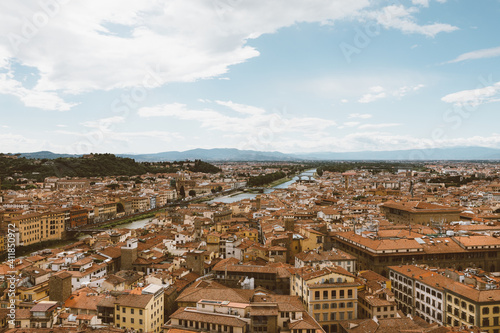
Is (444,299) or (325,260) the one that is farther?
(325,260)

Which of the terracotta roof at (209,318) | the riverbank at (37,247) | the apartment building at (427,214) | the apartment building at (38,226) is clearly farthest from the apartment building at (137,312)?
the apartment building at (427,214)

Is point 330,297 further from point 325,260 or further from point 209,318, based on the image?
point 209,318

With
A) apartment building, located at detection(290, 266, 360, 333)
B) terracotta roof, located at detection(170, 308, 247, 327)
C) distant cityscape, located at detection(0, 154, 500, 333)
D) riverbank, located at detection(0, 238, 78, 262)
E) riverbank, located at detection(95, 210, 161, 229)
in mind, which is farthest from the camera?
riverbank, located at detection(95, 210, 161, 229)

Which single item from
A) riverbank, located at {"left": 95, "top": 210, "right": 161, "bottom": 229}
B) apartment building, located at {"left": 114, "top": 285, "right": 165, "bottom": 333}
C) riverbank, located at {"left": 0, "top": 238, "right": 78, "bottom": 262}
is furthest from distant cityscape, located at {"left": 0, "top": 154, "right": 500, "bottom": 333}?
riverbank, located at {"left": 95, "top": 210, "right": 161, "bottom": 229}

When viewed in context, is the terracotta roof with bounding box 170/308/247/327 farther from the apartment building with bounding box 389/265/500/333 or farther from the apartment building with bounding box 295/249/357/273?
the apartment building with bounding box 389/265/500/333

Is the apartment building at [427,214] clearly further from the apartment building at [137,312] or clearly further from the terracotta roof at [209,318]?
the apartment building at [137,312]

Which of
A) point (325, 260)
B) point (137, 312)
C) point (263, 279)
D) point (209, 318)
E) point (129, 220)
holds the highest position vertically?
point (325, 260)

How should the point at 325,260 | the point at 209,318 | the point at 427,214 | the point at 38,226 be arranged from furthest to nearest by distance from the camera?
the point at 427,214
the point at 38,226
the point at 325,260
the point at 209,318

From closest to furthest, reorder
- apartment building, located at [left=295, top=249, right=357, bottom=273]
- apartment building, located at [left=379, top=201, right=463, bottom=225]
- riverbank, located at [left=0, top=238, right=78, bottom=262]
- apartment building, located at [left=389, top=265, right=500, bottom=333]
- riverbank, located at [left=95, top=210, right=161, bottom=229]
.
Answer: apartment building, located at [left=389, top=265, right=500, bottom=333] < apartment building, located at [left=295, top=249, right=357, bottom=273] < riverbank, located at [left=0, top=238, right=78, bottom=262] < apartment building, located at [left=379, top=201, right=463, bottom=225] < riverbank, located at [left=95, top=210, right=161, bottom=229]

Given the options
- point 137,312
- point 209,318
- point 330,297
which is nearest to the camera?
point 209,318

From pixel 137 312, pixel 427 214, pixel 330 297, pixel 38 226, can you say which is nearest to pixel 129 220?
pixel 38 226

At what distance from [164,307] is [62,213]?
25279 mm

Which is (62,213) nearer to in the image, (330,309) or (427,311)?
(330,309)

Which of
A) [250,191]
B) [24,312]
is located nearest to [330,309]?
[24,312]
